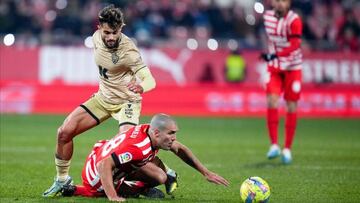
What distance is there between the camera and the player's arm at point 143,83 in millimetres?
9323

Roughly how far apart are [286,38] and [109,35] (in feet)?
16.6

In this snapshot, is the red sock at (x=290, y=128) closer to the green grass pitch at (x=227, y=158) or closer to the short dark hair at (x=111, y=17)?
the green grass pitch at (x=227, y=158)

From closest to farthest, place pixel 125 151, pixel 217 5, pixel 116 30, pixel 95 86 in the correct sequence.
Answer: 1. pixel 125 151
2. pixel 116 30
3. pixel 95 86
4. pixel 217 5

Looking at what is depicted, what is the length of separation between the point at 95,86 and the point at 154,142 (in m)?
14.2

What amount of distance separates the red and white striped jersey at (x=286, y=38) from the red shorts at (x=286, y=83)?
10 cm

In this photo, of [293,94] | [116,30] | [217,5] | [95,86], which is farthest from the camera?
[217,5]

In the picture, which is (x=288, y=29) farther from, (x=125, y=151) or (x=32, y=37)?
(x=32, y=37)

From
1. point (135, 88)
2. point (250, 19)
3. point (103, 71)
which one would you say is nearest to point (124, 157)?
point (135, 88)

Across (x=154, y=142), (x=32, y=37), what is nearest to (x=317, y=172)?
(x=154, y=142)

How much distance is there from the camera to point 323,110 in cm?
2367

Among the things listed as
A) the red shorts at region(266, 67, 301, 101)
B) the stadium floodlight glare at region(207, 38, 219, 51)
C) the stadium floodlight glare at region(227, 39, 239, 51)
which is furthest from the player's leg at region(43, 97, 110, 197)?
the stadium floodlight glare at region(227, 39, 239, 51)

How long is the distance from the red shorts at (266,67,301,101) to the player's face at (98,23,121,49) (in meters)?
4.69

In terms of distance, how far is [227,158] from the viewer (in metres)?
14.1

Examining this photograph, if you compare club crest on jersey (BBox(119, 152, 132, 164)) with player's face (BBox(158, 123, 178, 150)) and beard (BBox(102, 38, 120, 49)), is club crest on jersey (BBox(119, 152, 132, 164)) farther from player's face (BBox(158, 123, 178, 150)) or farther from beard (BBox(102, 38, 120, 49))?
beard (BBox(102, 38, 120, 49))
